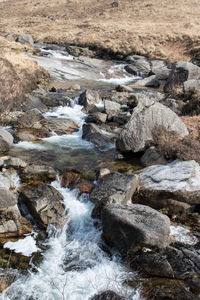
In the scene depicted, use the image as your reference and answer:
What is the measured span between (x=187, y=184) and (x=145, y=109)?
480cm

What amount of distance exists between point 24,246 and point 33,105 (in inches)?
475

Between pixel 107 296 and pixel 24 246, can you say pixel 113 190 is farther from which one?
pixel 107 296

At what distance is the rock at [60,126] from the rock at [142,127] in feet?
12.4

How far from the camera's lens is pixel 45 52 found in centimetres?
3738

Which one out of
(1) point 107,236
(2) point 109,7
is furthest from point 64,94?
(2) point 109,7

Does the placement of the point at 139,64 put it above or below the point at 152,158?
below

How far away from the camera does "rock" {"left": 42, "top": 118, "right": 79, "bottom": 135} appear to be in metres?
15.7

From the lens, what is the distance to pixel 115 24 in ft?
178

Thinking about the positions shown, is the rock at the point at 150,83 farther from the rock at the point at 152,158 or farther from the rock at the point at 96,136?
the rock at the point at 152,158

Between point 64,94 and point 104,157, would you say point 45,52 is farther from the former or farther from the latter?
point 104,157

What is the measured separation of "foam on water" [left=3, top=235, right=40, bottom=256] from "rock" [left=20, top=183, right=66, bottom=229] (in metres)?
0.68

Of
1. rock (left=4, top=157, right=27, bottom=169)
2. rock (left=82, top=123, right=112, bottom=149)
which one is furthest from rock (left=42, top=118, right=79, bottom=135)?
rock (left=4, top=157, right=27, bottom=169)

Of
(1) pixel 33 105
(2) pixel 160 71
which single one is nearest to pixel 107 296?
(1) pixel 33 105

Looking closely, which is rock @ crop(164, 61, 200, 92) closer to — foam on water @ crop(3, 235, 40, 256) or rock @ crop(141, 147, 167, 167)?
rock @ crop(141, 147, 167, 167)
